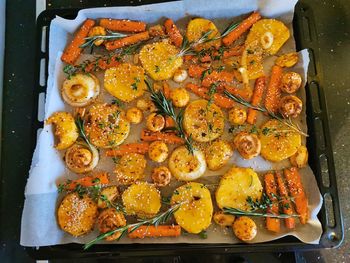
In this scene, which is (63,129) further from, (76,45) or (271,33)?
(271,33)

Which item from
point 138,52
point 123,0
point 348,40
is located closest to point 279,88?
point 348,40

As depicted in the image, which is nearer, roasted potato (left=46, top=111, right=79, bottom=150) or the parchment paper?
the parchment paper

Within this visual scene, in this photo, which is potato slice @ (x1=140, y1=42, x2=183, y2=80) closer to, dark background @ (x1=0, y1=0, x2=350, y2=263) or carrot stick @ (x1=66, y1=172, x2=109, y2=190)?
dark background @ (x1=0, y1=0, x2=350, y2=263)

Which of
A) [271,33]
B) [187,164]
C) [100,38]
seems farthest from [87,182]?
[271,33]

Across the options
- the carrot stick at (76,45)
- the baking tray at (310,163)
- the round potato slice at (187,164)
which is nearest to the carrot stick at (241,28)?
the baking tray at (310,163)

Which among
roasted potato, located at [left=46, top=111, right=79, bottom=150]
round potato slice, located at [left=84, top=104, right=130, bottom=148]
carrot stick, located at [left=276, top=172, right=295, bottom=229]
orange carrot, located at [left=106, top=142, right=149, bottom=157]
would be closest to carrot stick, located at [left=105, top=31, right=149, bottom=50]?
round potato slice, located at [left=84, top=104, right=130, bottom=148]

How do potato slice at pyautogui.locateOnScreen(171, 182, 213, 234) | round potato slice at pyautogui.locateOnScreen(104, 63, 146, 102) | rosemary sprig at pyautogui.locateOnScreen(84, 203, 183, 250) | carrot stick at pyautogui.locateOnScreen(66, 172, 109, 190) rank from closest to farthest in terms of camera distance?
1. rosemary sprig at pyautogui.locateOnScreen(84, 203, 183, 250)
2. potato slice at pyautogui.locateOnScreen(171, 182, 213, 234)
3. carrot stick at pyautogui.locateOnScreen(66, 172, 109, 190)
4. round potato slice at pyautogui.locateOnScreen(104, 63, 146, 102)

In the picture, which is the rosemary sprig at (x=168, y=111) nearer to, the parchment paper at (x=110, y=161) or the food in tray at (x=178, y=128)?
the food in tray at (x=178, y=128)

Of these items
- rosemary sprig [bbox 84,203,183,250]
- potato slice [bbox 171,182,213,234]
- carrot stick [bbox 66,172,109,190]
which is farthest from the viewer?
carrot stick [bbox 66,172,109,190]
